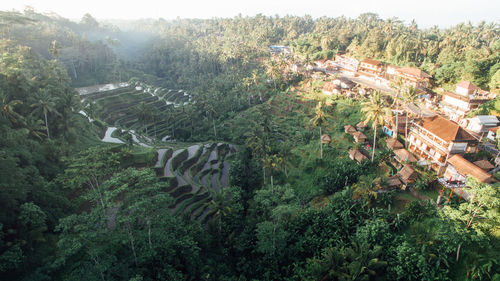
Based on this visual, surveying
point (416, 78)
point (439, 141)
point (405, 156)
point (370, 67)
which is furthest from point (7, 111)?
point (370, 67)

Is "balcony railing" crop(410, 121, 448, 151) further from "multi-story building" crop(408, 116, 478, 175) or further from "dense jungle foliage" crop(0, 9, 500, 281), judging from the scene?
"dense jungle foliage" crop(0, 9, 500, 281)

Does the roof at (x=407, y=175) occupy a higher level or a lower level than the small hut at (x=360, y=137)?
higher

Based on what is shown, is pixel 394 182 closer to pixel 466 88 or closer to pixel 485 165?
pixel 485 165

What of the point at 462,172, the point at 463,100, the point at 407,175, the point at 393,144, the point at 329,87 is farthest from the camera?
the point at 329,87

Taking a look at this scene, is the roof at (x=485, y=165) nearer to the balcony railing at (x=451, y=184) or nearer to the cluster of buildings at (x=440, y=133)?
the cluster of buildings at (x=440, y=133)

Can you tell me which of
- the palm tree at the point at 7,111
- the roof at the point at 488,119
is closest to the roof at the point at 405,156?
the roof at the point at 488,119

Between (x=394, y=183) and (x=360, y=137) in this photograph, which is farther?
(x=360, y=137)

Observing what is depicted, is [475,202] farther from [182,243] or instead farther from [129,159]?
[129,159]
